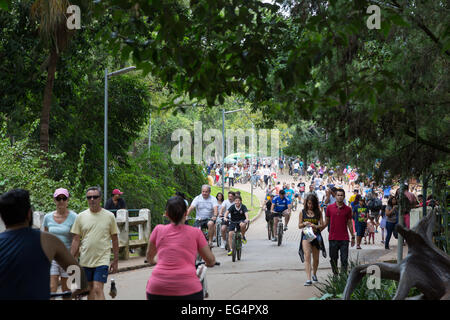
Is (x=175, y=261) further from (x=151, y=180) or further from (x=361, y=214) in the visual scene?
(x=151, y=180)

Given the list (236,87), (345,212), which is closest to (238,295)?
(345,212)

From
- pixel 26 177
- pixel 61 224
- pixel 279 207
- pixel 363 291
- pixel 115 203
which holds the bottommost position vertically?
pixel 363 291

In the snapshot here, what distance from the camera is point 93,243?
7.67 m

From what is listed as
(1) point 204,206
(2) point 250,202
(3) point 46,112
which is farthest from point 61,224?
(2) point 250,202

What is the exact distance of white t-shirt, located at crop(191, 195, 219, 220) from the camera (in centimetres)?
1569

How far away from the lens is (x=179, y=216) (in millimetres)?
5539

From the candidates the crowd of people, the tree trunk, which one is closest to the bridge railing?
the crowd of people

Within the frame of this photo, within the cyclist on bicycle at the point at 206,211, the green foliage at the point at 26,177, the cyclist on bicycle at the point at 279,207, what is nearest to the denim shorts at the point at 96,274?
the green foliage at the point at 26,177

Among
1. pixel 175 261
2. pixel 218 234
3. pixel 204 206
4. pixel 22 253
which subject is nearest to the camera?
pixel 22 253

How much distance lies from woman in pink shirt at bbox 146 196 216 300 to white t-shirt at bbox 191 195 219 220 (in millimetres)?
10053

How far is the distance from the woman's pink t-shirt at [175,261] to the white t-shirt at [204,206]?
10.1 metres

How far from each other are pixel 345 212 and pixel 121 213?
7.08 meters

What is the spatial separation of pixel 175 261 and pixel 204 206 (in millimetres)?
10399
